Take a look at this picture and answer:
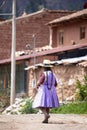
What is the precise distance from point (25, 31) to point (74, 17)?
1032 cm

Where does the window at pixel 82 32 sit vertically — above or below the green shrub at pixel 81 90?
above

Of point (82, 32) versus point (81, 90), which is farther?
point (82, 32)

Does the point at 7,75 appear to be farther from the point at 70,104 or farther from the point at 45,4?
the point at 45,4

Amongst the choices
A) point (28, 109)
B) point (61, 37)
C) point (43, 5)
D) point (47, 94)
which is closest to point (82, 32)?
point (61, 37)

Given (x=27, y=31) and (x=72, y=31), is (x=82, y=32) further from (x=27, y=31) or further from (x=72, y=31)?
(x=27, y=31)

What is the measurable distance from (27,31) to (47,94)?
31.8 metres

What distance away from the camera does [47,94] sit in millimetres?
15016

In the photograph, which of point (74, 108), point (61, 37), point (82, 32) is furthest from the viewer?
point (61, 37)

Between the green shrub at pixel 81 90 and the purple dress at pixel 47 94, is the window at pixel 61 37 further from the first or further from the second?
the purple dress at pixel 47 94

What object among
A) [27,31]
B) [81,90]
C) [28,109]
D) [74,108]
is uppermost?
[27,31]

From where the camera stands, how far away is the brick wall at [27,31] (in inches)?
1796

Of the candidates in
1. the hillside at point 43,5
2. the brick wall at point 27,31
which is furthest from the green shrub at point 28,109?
the hillside at point 43,5

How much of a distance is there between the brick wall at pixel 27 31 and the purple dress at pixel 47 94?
30.1 meters

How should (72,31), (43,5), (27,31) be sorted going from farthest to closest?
(43,5)
(27,31)
(72,31)
